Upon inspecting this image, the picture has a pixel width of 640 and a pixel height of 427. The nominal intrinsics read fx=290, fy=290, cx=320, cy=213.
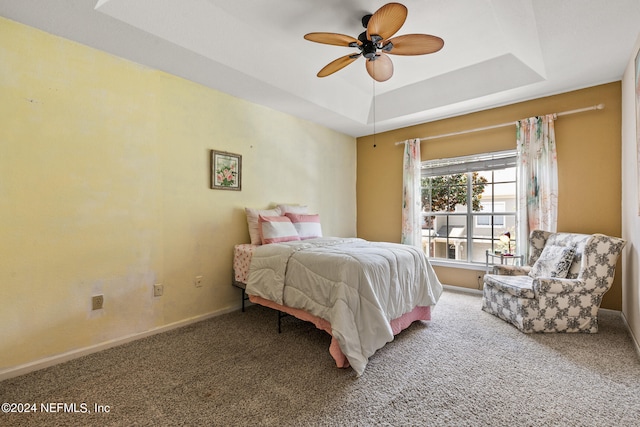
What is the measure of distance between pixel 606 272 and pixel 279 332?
2953 mm

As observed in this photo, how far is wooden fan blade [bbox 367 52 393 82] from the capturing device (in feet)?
7.93

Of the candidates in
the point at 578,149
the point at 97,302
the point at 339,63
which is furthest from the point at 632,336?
the point at 97,302

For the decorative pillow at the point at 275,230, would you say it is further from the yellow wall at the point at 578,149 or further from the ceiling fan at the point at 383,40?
the yellow wall at the point at 578,149

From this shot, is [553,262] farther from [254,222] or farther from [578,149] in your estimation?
[254,222]

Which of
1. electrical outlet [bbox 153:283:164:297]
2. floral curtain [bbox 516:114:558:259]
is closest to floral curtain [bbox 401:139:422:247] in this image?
floral curtain [bbox 516:114:558:259]

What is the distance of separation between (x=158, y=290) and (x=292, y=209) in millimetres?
1754

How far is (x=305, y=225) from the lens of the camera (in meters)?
3.62

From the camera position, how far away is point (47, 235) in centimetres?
217

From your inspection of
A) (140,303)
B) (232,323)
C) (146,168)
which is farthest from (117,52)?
(232,323)

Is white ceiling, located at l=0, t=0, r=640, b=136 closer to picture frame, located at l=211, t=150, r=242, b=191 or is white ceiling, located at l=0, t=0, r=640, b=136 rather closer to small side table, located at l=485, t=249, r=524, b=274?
picture frame, located at l=211, t=150, r=242, b=191

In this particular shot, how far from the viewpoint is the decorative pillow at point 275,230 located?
3168mm

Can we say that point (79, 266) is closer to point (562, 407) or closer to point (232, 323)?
point (232, 323)

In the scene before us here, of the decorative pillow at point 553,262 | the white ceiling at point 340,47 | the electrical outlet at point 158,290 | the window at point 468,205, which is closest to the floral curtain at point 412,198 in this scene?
the window at point 468,205

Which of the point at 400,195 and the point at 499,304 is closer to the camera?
the point at 499,304
